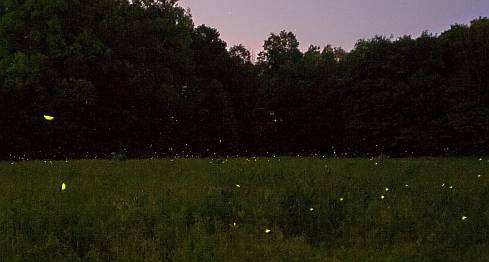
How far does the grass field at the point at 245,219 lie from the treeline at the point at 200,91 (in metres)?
21.4

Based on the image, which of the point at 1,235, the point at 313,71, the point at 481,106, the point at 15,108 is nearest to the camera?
the point at 1,235

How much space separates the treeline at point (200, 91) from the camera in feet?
108

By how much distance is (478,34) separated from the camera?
4291 cm

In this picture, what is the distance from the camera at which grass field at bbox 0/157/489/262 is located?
729 cm

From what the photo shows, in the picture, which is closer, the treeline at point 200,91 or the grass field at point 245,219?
the grass field at point 245,219

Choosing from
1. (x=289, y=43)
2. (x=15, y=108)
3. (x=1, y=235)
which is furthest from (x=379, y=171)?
(x=289, y=43)

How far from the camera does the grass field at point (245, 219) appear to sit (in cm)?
729

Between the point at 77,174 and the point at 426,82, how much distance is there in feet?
116

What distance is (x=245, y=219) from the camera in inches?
351

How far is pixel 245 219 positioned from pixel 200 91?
121 ft

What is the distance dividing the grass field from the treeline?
21.4 m

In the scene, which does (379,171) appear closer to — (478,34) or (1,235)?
(1,235)

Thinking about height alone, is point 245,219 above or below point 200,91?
below

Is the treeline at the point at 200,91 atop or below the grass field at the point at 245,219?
atop
